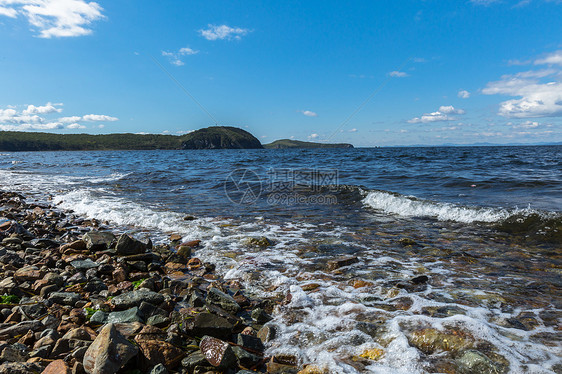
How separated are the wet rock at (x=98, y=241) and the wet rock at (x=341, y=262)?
5122 millimetres

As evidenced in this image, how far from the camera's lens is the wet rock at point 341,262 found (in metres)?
5.82

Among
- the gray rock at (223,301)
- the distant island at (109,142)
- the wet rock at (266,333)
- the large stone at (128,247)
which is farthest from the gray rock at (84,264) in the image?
the distant island at (109,142)

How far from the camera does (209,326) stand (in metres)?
3.58

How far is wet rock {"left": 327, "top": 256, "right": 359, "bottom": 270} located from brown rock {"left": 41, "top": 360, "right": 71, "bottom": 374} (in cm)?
423

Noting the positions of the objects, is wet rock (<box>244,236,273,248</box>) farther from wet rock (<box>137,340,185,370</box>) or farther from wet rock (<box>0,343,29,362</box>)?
wet rock (<box>0,343,29,362</box>)

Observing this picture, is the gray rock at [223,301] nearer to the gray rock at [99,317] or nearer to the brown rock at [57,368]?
the gray rock at [99,317]

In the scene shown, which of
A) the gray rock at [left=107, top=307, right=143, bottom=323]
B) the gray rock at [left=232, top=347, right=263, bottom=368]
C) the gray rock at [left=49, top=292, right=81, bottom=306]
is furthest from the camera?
the gray rock at [left=49, top=292, right=81, bottom=306]

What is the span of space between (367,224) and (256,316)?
627 centimetres

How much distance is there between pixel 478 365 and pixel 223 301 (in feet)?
10.3

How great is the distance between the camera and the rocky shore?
9.59 ft

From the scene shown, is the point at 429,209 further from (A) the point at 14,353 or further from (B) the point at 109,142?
(B) the point at 109,142

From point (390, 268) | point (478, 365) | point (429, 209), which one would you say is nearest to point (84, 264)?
point (390, 268)

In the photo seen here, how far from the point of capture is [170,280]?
529 cm

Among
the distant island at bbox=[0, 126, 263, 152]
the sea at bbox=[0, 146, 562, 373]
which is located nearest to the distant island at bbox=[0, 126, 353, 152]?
the distant island at bbox=[0, 126, 263, 152]
